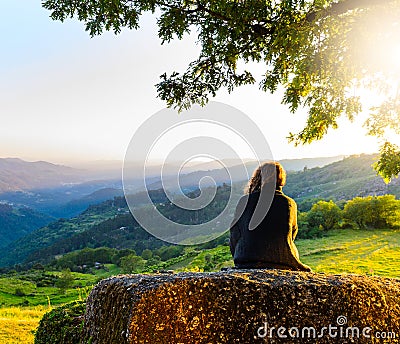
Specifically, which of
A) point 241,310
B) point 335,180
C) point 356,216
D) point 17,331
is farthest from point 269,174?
point 335,180

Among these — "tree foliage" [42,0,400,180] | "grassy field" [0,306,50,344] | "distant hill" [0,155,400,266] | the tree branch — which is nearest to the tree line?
"tree foliage" [42,0,400,180]

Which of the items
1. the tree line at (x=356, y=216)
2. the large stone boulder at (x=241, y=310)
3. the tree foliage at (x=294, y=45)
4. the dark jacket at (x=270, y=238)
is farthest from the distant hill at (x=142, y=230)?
the large stone boulder at (x=241, y=310)

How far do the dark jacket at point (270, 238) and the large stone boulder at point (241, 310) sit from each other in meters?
1.42

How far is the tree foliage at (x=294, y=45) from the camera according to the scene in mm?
7203

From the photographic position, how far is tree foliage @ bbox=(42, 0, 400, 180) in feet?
23.6

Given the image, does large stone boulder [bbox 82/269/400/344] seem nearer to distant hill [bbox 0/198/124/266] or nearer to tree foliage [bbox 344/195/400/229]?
tree foliage [bbox 344/195/400/229]

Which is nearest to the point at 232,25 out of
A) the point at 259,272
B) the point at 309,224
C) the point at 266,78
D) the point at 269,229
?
the point at 266,78

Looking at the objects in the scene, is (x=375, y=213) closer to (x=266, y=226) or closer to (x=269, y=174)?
(x=269, y=174)

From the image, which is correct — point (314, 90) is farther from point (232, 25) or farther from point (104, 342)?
point (104, 342)

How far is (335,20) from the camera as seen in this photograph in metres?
7.54

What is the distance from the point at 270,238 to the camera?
5.39 metres

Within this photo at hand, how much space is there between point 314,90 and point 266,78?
1.31m

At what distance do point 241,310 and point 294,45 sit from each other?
19.4 ft

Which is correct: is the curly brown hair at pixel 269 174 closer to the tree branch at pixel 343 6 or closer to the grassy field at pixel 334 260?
the tree branch at pixel 343 6
